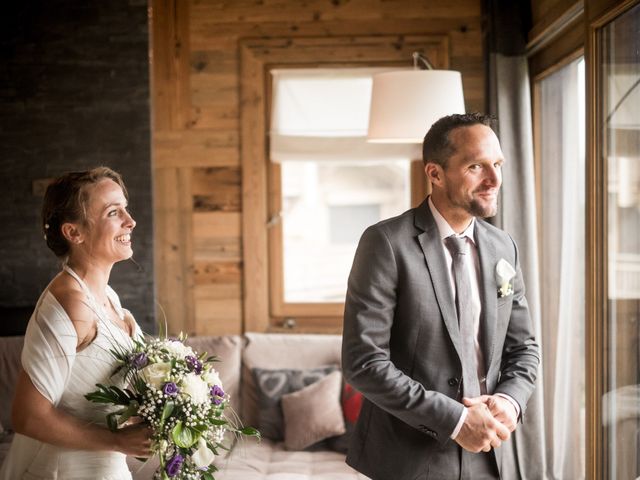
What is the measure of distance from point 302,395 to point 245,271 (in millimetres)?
1029

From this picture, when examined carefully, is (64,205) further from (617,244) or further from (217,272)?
(217,272)

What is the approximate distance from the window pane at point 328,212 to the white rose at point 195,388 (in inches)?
109

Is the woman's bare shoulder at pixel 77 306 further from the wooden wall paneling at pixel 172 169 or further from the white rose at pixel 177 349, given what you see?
the wooden wall paneling at pixel 172 169

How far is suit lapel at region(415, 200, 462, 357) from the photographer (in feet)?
6.34

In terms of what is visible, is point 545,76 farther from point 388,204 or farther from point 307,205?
point 307,205

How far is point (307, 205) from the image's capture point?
15.3ft

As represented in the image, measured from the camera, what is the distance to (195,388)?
1.89 meters

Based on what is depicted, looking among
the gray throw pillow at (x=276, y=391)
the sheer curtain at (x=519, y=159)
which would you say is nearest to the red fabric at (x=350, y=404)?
the gray throw pillow at (x=276, y=391)

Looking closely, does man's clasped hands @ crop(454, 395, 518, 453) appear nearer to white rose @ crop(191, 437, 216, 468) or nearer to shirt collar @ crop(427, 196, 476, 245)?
shirt collar @ crop(427, 196, 476, 245)

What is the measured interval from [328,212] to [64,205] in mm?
2732

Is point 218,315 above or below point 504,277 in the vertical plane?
below

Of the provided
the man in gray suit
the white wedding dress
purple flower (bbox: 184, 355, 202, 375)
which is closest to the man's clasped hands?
the man in gray suit

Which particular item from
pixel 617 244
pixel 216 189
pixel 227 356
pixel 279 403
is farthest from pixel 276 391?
pixel 617 244

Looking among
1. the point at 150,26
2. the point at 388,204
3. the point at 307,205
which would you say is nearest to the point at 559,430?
the point at 388,204
